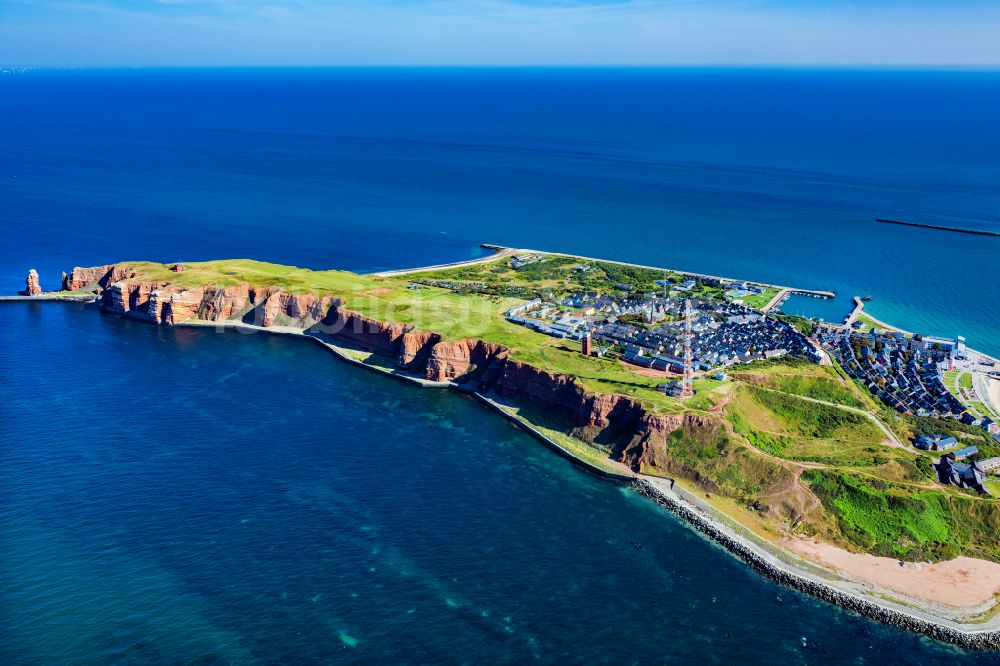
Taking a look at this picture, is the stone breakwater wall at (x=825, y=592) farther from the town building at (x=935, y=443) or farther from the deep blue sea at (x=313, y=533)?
the town building at (x=935, y=443)

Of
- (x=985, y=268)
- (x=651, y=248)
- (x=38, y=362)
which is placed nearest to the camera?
(x=38, y=362)

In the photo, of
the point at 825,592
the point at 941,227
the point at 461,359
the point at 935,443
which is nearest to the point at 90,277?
the point at 461,359

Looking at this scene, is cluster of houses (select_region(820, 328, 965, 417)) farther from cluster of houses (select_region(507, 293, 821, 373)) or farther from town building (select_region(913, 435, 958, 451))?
town building (select_region(913, 435, 958, 451))

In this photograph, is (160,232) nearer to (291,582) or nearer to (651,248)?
(651,248)

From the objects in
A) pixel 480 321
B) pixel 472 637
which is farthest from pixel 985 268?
pixel 472 637

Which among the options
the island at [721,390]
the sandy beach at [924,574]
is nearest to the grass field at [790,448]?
the island at [721,390]

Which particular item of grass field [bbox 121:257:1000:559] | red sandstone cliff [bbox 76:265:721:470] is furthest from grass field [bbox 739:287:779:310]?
red sandstone cliff [bbox 76:265:721:470]
